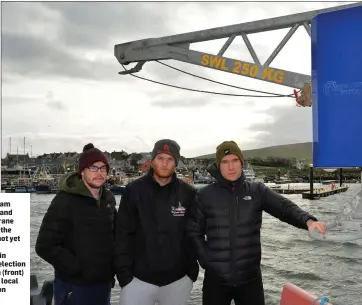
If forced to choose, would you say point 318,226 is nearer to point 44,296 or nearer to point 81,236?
point 81,236

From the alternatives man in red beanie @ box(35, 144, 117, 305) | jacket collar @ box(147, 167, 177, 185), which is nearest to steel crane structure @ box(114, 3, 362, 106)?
jacket collar @ box(147, 167, 177, 185)

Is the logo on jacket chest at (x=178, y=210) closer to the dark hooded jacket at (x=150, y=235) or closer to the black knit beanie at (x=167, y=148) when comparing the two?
the dark hooded jacket at (x=150, y=235)

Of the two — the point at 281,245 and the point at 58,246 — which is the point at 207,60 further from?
the point at 281,245

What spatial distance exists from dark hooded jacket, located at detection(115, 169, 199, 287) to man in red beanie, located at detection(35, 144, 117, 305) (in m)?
0.15

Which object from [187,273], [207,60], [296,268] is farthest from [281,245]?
[187,273]

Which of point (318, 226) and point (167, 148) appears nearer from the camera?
point (318, 226)

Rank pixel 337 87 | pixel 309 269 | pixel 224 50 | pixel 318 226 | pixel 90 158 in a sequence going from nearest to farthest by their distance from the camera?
pixel 337 87, pixel 318 226, pixel 90 158, pixel 224 50, pixel 309 269

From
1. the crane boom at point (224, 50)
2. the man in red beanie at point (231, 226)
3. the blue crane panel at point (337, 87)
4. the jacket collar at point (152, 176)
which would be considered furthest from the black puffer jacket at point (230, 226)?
the crane boom at point (224, 50)

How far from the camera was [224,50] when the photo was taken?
7883 mm

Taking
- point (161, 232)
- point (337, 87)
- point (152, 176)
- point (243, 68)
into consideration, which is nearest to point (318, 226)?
point (337, 87)

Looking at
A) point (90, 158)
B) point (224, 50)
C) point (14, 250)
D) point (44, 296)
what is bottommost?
point (44, 296)

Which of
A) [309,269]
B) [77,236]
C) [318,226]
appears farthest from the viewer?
[309,269]

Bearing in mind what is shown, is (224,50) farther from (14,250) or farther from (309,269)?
(309,269)

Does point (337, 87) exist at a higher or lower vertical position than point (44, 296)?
higher
